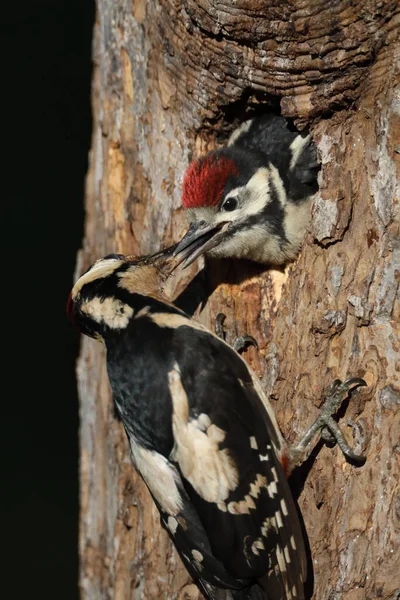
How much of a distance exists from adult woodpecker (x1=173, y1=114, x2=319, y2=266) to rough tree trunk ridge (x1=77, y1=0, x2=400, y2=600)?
0.11 m

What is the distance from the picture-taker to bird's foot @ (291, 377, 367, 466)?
2578 millimetres

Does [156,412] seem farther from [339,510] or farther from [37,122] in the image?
[37,122]

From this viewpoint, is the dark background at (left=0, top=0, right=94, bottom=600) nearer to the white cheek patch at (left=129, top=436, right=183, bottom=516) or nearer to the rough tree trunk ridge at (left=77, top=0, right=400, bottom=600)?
the rough tree trunk ridge at (left=77, top=0, right=400, bottom=600)

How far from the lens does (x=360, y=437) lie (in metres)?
2.58

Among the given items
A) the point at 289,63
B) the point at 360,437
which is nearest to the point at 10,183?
the point at 289,63

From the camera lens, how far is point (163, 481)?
2.73 m

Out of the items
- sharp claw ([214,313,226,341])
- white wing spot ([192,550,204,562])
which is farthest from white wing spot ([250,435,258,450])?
sharp claw ([214,313,226,341])

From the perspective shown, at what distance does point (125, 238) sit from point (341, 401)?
1118 mm

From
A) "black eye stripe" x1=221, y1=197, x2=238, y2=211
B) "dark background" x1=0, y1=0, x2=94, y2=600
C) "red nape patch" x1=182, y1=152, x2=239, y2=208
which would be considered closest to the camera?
"red nape patch" x1=182, y1=152, x2=239, y2=208

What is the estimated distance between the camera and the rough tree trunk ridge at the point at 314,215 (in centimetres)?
254

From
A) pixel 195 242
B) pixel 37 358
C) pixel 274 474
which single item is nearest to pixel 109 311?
pixel 195 242

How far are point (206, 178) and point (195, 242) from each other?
0.22 metres

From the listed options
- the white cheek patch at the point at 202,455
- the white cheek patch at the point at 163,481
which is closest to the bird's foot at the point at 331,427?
the white cheek patch at the point at 202,455

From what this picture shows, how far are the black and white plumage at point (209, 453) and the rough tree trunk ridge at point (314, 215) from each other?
0.13 metres
